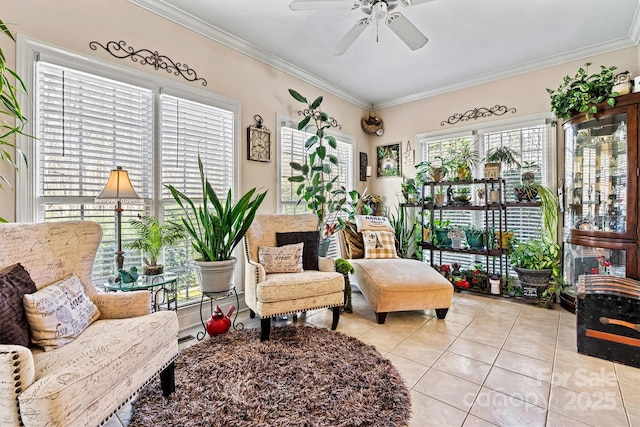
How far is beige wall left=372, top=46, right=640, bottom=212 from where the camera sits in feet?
10.6

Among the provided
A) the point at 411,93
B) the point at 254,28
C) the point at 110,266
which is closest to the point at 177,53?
the point at 254,28

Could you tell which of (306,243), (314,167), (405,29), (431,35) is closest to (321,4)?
(405,29)

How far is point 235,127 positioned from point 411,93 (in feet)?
9.12

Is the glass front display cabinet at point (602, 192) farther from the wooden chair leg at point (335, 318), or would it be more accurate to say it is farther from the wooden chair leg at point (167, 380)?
the wooden chair leg at point (167, 380)

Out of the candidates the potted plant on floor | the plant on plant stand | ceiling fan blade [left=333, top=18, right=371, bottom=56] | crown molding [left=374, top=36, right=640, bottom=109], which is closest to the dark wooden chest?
the potted plant on floor

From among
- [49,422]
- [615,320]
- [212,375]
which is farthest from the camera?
[615,320]

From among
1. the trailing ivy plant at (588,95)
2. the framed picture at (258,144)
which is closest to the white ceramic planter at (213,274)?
the framed picture at (258,144)

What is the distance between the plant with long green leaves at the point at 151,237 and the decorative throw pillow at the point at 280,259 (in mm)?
768

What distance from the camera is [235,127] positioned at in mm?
3066

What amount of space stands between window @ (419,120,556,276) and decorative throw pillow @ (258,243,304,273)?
100 inches

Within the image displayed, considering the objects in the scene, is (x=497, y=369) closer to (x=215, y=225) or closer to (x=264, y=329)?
(x=264, y=329)

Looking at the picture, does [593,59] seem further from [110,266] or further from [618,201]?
[110,266]

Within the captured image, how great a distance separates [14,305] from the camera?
4.33 ft

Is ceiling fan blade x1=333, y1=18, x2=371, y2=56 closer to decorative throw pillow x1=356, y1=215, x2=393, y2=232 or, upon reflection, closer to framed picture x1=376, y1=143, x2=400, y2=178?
decorative throw pillow x1=356, y1=215, x2=393, y2=232
